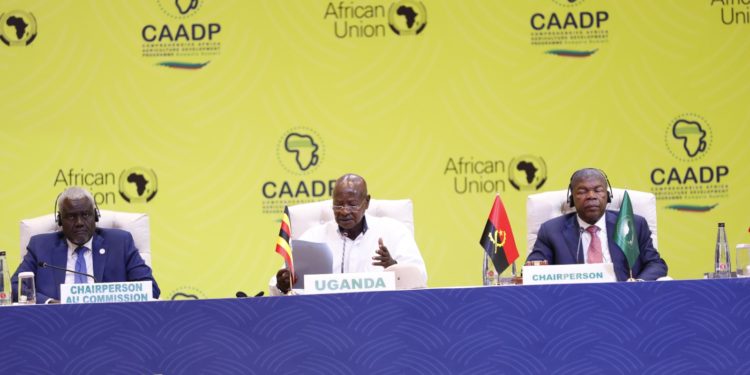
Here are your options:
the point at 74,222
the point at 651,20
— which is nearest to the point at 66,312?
the point at 74,222

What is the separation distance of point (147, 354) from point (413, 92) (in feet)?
10.6

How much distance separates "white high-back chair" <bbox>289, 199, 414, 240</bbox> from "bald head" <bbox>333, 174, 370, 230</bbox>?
0.17 metres

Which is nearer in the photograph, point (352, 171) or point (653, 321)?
point (653, 321)

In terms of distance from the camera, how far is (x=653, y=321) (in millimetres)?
3693

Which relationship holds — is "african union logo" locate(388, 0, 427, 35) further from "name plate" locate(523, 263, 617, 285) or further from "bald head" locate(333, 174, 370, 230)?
"name plate" locate(523, 263, 617, 285)

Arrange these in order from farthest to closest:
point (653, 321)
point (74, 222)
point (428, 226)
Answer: point (428, 226)
point (74, 222)
point (653, 321)

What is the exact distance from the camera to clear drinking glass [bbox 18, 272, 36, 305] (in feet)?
14.5

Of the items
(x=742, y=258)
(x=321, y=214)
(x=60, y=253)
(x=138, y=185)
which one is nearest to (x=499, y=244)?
(x=742, y=258)

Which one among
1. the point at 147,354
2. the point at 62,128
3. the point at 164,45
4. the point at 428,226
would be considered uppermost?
the point at 164,45

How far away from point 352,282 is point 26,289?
1457mm

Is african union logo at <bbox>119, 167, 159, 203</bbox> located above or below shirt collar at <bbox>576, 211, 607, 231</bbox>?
above

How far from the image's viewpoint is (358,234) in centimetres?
546

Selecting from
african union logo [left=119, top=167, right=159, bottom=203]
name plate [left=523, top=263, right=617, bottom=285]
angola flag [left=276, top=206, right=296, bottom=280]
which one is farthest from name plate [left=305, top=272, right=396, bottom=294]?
african union logo [left=119, top=167, right=159, bottom=203]

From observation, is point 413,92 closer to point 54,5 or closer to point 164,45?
point 164,45
